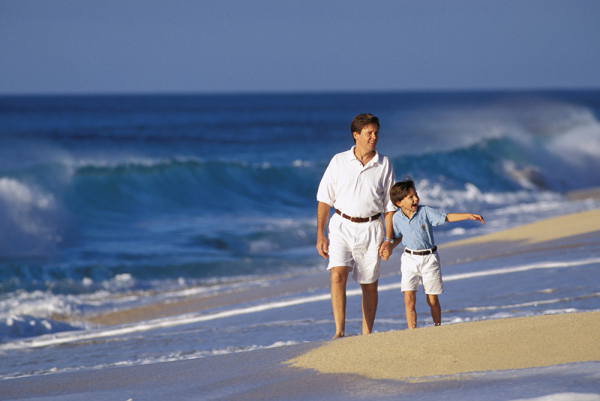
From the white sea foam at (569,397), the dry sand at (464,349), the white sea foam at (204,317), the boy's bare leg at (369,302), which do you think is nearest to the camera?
the white sea foam at (569,397)

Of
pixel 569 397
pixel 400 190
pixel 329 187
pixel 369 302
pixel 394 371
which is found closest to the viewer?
pixel 569 397

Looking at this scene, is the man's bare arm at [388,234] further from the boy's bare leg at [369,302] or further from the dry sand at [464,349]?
the dry sand at [464,349]

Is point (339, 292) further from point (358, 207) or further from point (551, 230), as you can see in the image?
point (551, 230)

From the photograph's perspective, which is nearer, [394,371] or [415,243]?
[394,371]

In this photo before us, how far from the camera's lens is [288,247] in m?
13.1

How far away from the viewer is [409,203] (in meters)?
4.63

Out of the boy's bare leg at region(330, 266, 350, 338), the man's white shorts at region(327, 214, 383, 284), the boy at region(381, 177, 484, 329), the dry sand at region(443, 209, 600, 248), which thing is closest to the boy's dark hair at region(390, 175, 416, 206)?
the boy at region(381, 177, 484, 329)

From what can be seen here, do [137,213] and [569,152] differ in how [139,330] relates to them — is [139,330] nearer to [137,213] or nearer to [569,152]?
[137,213]


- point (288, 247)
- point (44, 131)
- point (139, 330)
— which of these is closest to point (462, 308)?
point (139, 330)

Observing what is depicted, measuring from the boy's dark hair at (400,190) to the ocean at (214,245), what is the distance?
135cm

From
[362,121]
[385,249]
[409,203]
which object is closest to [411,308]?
[385,249]

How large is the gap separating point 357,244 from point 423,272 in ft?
1.61

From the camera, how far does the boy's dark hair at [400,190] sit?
4.61 m

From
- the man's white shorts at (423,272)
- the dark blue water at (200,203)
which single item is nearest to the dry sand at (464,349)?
the man's white shorts at (423,272)
